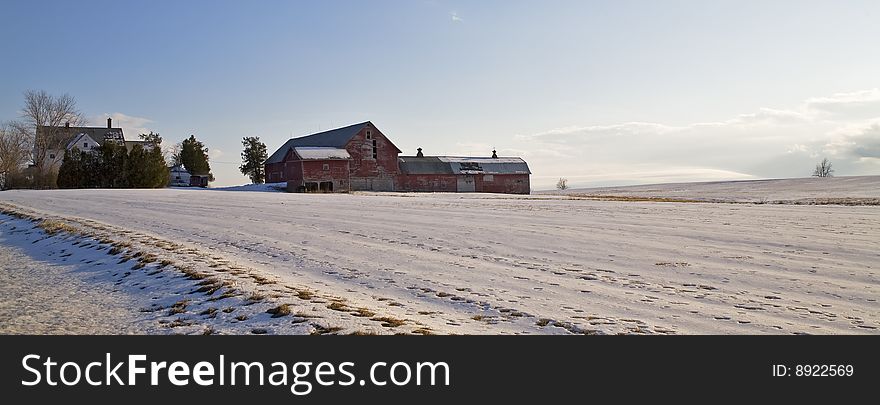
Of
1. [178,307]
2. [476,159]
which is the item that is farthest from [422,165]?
[178,307]

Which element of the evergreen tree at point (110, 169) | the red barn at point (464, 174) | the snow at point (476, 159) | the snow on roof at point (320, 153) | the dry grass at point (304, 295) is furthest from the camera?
the snow at point (476, 159)

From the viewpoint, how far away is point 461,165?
8056 cm

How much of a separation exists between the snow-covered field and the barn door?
183 feet

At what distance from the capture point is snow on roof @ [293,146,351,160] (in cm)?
6826

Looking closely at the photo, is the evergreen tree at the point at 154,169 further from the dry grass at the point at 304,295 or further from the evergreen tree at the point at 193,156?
the dry grass at the point at 304,295

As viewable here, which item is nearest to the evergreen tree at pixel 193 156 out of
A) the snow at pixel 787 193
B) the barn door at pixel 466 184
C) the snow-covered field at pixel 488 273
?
the barn door at pixel 466 184

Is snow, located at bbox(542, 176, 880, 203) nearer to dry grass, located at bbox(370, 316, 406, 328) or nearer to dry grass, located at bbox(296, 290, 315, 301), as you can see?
dry grass, located at bbox(296, 290, 315, 301)

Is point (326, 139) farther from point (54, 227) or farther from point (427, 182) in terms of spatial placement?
point (54, 227)

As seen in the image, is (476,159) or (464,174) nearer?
(464,174)

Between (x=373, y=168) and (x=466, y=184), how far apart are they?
42.3ft

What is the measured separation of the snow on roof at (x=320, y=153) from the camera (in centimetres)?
6826

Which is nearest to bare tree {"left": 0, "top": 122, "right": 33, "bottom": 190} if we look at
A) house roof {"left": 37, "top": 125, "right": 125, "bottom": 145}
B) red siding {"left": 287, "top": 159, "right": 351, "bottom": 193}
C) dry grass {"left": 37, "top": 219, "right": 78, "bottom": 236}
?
house roof {"left": 37, "top": 125, "right": 125, "bottom": 145}

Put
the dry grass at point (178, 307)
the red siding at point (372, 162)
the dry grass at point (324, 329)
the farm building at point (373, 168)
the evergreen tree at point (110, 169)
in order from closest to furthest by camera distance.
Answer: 1. the dry grass at point (324, 329)
2. the dry grass at point (178, 307)
3. the evergreen tree at point (110, 169)
4. the farm building at point (373, 168)
5. the red siding at point (372, 162)
